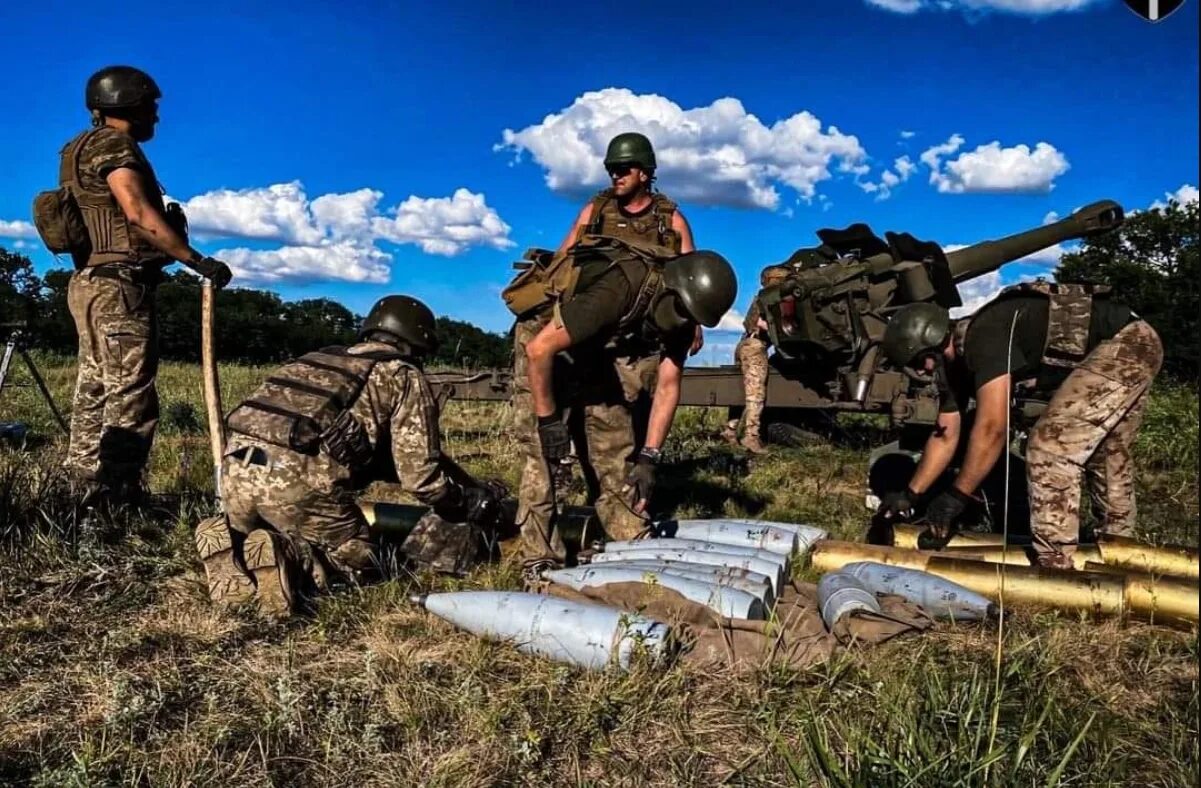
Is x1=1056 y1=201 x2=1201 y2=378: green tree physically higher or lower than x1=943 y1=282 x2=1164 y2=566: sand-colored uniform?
higher

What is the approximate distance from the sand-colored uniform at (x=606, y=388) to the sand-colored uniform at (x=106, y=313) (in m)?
2.11

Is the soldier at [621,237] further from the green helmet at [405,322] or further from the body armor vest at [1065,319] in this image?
the body armor vest at [1065,319]

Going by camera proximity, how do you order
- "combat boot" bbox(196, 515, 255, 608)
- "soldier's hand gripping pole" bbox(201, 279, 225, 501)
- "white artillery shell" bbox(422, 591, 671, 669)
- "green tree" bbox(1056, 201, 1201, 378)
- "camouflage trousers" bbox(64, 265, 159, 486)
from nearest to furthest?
"white artillery shell" bbox(422, 591, 671, 669), "combat boot" bbox(196, 515, 255, 608), "soldier's hand gripping pole" bbox(201, 279, 225, 501), "camouflage trousers" bbox(64, 265, 159, 486), "green tree" bbox(1056, 201, 1201, 378)

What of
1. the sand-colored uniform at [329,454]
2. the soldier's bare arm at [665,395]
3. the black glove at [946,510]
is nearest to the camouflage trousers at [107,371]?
the sand-colored uniform at [329,454]

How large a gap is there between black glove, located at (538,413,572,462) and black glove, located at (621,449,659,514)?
620mm

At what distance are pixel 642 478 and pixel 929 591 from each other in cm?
157

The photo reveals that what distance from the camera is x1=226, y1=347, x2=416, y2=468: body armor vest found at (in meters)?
4.32

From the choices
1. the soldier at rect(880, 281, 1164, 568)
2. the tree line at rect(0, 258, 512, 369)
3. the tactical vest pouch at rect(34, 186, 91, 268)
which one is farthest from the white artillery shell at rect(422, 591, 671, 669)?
the tree line at rect(0, 258, 512, 369)

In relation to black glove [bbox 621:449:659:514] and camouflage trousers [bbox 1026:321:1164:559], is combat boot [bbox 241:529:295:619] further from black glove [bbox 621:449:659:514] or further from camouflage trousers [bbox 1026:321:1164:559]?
camouflage trousers [bbox 1026:321:1164:559]

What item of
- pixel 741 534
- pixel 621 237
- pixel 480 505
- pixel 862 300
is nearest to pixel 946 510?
pixel 741 534

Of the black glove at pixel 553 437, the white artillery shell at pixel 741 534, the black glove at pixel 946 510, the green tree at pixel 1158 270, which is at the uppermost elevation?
the green tree at pixel 1158 270

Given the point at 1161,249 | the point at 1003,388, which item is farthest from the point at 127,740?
the point at 1161,249

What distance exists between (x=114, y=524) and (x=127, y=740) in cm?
238

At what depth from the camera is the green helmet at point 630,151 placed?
17.6 ft
